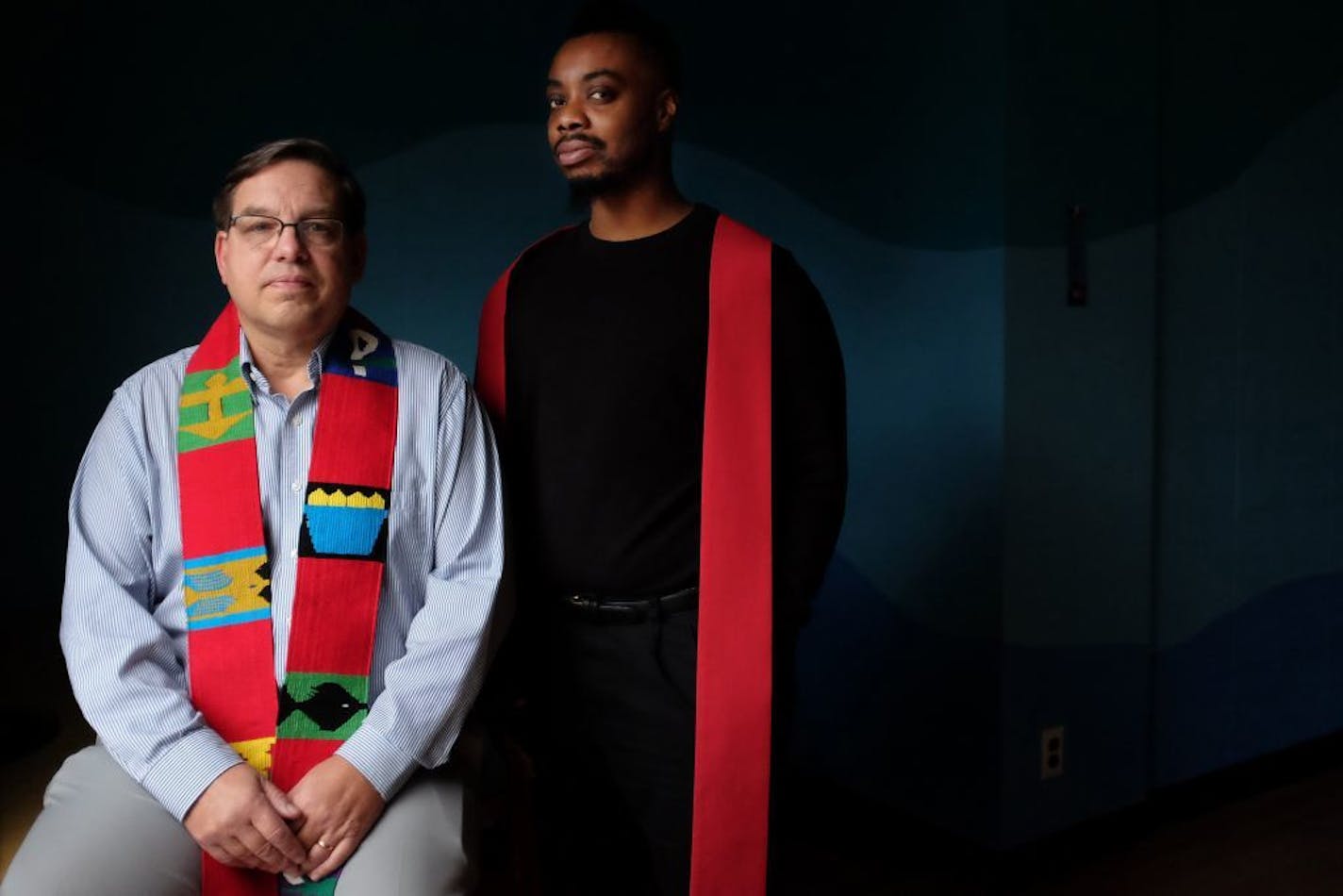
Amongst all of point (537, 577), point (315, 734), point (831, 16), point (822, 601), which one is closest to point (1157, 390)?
point (822, 601)

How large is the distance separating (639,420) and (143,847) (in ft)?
2.88

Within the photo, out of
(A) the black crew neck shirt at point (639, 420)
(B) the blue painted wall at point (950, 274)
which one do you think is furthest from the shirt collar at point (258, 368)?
(B) the blue painted wall at point (950, 274)

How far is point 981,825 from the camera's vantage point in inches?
110

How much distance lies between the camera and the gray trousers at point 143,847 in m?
1.41

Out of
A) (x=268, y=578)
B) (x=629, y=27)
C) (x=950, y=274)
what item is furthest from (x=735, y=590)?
(x=950, y=274)

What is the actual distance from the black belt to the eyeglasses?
0.66m

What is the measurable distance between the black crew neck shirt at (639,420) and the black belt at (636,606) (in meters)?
0.02

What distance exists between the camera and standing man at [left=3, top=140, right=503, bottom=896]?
1.50 metres

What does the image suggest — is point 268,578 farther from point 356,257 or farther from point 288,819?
point 356,257

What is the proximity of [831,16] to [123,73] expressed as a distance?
174 cm

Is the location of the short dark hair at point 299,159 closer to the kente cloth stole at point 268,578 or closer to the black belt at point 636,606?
the kente cloth stole at point 268,578

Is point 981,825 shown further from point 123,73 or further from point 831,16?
point 123,73

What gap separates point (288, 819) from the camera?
1.49 m

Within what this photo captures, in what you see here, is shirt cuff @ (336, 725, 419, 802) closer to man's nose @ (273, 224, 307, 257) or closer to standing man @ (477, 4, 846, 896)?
standing man @ (477, 4, 846, 896)
